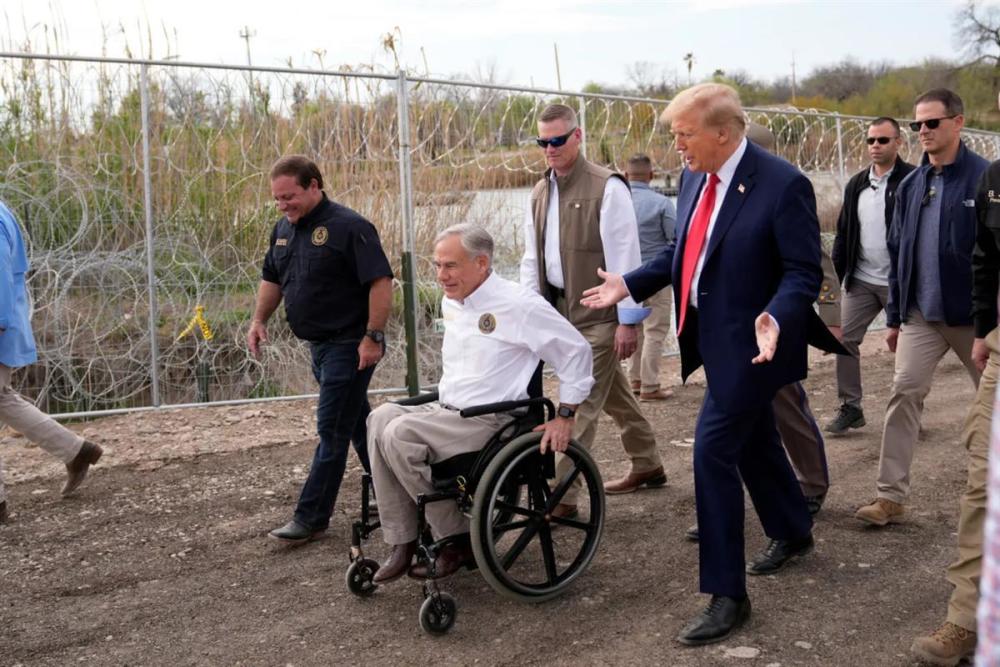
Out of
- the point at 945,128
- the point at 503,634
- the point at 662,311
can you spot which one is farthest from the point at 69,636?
the point at 662,311

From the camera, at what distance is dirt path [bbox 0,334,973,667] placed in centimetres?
408

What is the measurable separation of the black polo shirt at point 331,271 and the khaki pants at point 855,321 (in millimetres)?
3222

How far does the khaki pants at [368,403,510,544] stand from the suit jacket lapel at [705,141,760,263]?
1.15 meters

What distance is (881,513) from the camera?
5246 mm

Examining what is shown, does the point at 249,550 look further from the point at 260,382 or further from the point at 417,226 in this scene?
the point at 417,226

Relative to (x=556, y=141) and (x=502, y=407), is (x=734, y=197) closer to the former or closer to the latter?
(x=502, y=407)

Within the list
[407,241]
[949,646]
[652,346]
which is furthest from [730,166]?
[652,346]

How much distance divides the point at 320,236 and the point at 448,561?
71.1 inches

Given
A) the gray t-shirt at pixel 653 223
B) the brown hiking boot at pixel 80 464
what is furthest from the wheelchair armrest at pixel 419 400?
the gray t-shirt at pixel 653 223

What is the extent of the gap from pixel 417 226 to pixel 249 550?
3791 millimetres

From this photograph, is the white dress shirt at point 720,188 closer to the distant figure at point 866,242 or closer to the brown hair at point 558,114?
the brown hair at point 558,114

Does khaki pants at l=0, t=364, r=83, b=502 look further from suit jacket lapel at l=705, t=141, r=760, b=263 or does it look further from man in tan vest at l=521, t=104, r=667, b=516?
suit jacket lapel at l=705, t=141, r=760, b=263

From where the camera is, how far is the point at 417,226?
855cm

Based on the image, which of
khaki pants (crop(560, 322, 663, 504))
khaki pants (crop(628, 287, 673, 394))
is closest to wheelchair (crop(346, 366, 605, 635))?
khaki pants (crop(560, 322, 663, 504))
